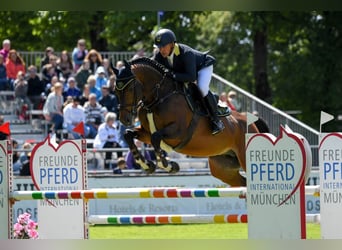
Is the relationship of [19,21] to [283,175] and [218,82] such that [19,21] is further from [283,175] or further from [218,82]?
[283,175]

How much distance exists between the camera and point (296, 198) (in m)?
8.16

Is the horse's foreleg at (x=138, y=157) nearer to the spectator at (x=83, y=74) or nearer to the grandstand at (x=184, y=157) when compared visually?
the grandstand at (x=184, y=157)

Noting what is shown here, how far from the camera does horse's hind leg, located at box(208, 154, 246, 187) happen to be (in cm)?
1026

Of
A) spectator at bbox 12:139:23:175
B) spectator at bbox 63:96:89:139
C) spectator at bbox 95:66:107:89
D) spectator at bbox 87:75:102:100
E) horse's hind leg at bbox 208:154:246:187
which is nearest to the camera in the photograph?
horse's hind leg at bbox 208:154:246:187

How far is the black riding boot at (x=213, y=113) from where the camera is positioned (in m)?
9.70

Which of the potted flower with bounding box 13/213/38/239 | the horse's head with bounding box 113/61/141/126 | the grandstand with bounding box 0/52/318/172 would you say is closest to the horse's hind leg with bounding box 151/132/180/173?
the horse's head with bounding box 113/61/141/126

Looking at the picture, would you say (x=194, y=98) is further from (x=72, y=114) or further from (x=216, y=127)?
(x=72, y=114)

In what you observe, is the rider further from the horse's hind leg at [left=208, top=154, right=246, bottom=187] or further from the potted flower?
the potted flower

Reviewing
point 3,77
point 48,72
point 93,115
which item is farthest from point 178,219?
point 3,77

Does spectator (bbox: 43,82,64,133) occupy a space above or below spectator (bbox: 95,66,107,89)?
below

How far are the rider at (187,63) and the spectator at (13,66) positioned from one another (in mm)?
7804

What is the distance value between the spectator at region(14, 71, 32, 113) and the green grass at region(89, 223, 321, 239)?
4128mm
